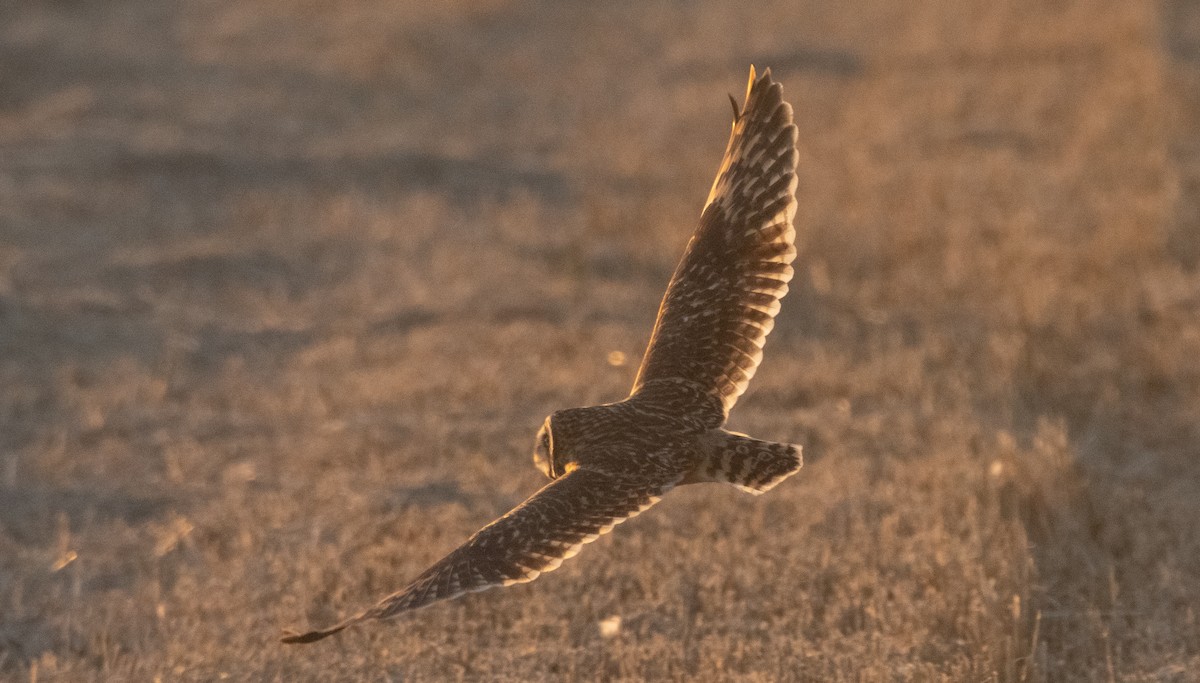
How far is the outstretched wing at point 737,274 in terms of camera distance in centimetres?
632

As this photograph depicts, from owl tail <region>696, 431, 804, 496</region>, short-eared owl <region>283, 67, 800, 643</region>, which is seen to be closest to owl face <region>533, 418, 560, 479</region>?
short-eared owl <region>283, 67, 800, 643</region>

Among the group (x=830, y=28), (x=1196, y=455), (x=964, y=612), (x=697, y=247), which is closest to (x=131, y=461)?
(x=697, y=247)

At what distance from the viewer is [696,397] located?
20.5 ft

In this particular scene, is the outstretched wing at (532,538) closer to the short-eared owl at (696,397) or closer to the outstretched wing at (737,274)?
the short-eared owl at (696,397)

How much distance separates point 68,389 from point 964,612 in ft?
17.9

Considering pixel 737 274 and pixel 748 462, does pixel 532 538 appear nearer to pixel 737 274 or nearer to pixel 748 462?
pixel 748 462

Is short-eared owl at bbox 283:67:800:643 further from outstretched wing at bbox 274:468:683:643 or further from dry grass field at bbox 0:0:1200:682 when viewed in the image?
dry grass field at bbox 0:0:1200:682

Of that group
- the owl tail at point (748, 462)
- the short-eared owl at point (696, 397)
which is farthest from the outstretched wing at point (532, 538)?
the owl tail at point (748, 462)

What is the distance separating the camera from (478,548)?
16.6ft

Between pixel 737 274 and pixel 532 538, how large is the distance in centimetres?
179

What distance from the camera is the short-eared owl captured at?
207 inches

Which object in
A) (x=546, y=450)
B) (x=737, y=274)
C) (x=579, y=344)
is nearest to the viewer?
(x=546, y=450)

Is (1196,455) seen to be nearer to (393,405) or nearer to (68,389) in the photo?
(393,405)

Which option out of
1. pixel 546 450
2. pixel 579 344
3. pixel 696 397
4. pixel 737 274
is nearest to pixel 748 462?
pixel 696 397
